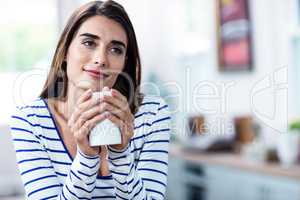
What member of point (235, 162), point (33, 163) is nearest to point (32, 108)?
point (33, 163)

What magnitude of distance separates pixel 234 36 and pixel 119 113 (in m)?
2.09

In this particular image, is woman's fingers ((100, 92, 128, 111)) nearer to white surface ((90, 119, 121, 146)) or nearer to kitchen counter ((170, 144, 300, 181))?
white surface ((90, 119, 121, 146))

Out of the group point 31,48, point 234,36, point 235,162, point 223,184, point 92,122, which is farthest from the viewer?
point 234,36

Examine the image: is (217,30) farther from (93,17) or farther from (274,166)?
(93,17)

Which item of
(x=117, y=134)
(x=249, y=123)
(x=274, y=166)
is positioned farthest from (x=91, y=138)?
(x=249, y=123)

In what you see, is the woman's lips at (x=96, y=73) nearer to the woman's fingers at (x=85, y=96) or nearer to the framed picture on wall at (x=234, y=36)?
the woman's fingers at (x=85, y=96)

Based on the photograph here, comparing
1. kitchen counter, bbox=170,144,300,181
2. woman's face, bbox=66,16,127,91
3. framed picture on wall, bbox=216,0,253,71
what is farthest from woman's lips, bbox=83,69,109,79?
framed picture on wall, bbox=216,0,253,71

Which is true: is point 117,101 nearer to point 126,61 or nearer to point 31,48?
point 126,61

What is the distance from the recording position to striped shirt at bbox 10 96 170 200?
0.88ft

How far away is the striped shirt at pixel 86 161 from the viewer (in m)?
0.27

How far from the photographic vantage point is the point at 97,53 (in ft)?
0.85

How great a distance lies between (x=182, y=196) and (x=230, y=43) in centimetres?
76

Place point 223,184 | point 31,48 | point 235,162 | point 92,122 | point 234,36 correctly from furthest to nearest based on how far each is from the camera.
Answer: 1. point 234,36
2. point 223,184
3. point 235,162
4. point 31,48
5. point 92,122

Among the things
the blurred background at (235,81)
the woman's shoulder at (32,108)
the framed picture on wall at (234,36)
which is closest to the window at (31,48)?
the woman's shoulder at (32,108)
